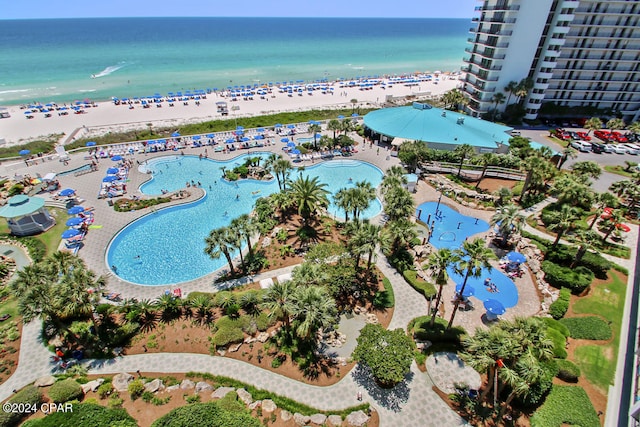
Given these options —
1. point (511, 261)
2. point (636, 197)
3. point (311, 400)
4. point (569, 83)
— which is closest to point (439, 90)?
point (569, 83)

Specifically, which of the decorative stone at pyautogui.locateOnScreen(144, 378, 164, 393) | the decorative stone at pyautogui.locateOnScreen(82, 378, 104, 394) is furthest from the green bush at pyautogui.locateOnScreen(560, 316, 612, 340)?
the decorative stone at pyautogui.locateOnScreen(82, 378, 104, 394)

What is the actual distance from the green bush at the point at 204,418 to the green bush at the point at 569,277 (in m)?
32.4

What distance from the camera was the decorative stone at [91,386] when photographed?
76.0 ft

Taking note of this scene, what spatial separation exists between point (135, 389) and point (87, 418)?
11.8 ft

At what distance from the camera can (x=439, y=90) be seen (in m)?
118

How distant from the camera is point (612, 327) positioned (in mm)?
27703

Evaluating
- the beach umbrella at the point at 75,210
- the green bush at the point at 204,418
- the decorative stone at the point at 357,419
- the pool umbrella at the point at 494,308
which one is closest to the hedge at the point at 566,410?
the pool umbrella at the point at 494,308

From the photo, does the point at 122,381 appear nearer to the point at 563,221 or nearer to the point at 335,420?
the point at 335,420

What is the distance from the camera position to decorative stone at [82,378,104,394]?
23172 mm

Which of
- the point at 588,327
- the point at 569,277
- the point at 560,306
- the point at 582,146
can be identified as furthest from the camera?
the point at 582,146

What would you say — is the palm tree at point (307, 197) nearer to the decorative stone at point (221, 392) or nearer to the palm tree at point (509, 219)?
the palm tree at point (509, 219)

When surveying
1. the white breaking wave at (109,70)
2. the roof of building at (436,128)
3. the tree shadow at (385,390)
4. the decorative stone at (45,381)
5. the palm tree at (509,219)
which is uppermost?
the white breaking wave at (109,70)

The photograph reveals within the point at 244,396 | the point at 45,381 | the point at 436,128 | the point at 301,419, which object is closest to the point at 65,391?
the point at 45,381

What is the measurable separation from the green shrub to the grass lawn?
34.5 m
